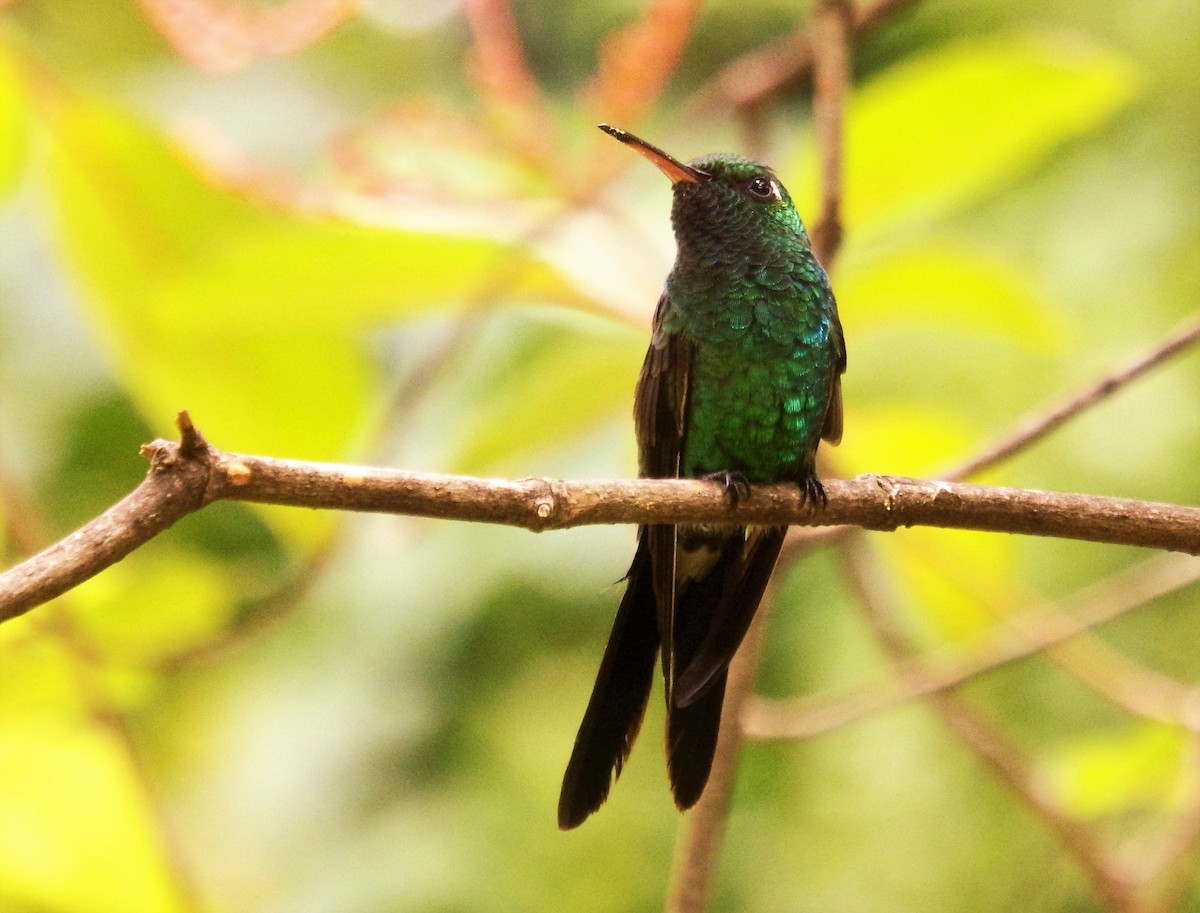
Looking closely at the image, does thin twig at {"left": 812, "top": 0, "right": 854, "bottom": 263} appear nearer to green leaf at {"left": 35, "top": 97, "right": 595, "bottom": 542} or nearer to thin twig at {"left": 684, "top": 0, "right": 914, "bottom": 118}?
thin twig at {"left": 684, "top": 0, "right": 914, "bottom": 118}

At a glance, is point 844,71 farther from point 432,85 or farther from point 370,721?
point 432,85

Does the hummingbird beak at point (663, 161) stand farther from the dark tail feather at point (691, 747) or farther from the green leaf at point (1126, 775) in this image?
the green leaf at point (1126, 775)

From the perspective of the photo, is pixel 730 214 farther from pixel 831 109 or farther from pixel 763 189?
pixel 831 109

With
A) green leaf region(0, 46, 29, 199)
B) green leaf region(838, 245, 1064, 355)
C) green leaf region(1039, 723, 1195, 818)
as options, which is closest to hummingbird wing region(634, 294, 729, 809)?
green leaf region(838, 245, 1064, 355)

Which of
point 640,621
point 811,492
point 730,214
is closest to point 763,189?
point 730,214

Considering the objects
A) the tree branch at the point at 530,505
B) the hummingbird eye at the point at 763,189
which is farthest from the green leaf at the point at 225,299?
the tree branch at the point at 530,505

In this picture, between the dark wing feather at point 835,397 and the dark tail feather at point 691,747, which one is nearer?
the dark tail feather at point 691,747
